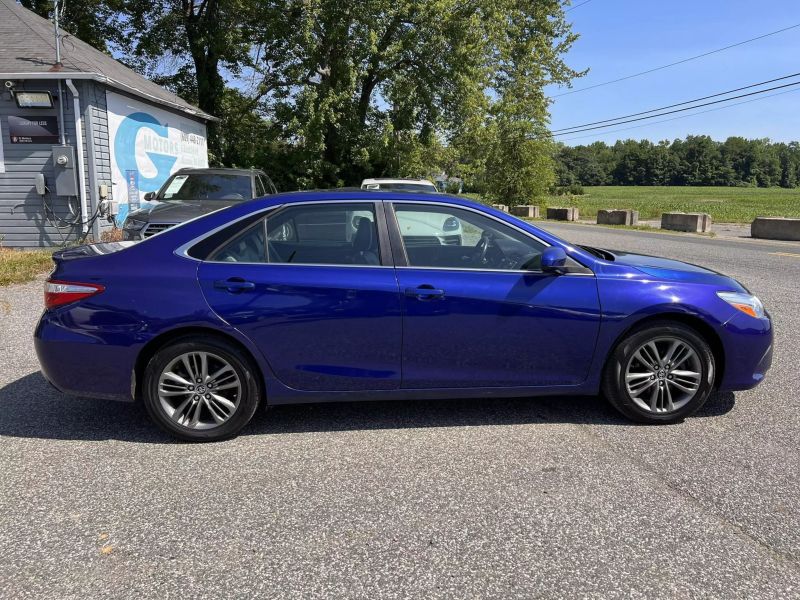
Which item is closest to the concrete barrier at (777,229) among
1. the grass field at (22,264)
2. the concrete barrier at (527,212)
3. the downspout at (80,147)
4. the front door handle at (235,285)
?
the concrete barrier at (527,212)

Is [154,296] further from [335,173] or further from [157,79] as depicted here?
[157,79]

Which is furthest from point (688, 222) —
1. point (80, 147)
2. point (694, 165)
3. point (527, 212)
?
point (694, 165)

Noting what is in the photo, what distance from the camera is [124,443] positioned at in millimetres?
3859

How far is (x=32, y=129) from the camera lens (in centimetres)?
1170

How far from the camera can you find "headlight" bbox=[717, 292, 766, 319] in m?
4.15

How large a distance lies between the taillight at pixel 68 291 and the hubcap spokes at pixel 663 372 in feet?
11.3

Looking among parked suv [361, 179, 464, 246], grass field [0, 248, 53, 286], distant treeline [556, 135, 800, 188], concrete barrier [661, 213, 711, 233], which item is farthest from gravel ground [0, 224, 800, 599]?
distant treeline [556, 135, 800, 188]

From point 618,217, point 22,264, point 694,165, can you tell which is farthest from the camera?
point 694,165

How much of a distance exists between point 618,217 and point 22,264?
25164 mm

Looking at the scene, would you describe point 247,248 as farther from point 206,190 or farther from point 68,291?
point 206,190

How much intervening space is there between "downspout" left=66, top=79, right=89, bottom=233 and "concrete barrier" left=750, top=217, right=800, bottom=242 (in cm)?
2137

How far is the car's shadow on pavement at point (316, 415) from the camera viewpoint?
160 inches

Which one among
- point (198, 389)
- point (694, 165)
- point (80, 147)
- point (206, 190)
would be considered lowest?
point (198, 389)

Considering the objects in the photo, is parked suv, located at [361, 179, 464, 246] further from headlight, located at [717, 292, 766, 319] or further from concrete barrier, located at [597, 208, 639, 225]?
concrete barrier, located at [597, 208, 639, 225]
